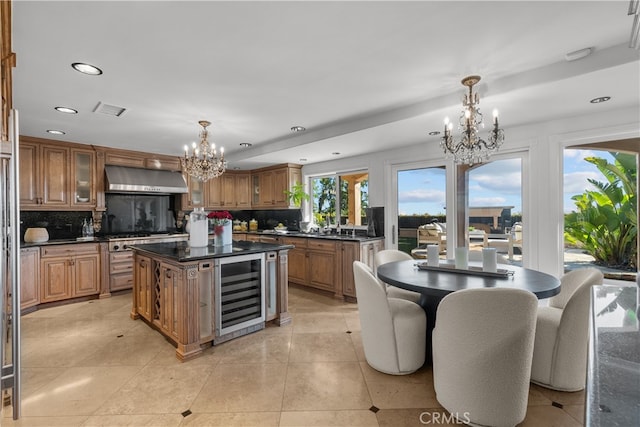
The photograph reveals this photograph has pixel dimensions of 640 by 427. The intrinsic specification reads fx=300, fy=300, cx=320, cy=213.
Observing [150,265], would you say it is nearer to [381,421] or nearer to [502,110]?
[381,421]

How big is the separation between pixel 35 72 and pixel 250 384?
284cm

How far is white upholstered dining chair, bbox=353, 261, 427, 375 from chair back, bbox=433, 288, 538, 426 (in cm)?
49

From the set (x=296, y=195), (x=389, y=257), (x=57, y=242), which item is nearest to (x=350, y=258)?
(x=389, y=257)

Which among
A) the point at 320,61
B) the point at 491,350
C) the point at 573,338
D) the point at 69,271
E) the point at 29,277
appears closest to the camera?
the point at 491,350

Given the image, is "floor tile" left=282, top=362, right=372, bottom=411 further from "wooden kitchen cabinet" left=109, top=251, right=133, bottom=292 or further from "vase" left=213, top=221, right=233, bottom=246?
"wooden kitchen cabinet" left=109, top=251, right=133, bottom=292

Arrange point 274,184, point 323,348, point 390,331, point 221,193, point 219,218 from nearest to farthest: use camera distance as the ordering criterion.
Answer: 1. point 390,331
2. point 323,348
3. point 219,218
4. point 274,184
5. point 221,193

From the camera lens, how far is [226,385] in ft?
7.31

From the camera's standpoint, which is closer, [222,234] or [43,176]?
[222,234]

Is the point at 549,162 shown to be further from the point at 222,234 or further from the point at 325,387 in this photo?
the point at 222,234

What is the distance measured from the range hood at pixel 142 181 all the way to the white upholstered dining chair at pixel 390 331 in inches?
163

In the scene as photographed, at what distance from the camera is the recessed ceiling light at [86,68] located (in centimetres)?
216

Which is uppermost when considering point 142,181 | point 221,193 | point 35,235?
point 142,181

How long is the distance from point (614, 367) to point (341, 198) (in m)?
4.97

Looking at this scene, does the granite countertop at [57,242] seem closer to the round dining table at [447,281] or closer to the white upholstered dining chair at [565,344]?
the round dining table at [447,281]
